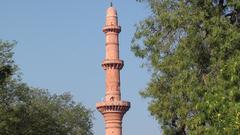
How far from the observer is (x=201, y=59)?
19906 millimetres

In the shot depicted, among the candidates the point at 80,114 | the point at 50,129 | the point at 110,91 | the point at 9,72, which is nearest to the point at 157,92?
the point at 9,72

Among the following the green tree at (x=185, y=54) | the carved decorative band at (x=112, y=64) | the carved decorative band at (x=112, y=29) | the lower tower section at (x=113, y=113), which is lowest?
the green tree at (x=185, y=54)

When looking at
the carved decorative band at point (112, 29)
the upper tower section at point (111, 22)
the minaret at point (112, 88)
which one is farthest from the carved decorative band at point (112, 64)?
the upper tower section at point (111, 22)

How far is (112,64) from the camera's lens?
55062 millimetres

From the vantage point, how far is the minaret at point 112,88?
5453cm

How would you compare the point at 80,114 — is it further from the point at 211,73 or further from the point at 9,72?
the point at 211,73

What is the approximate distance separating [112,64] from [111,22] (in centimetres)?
489

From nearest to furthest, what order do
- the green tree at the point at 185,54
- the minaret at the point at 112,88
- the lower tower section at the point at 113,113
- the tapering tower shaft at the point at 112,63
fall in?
the green tree at the point at 185,54
the lower tower section at the point at 113,113
the minaret at the point at 112,88
the tapering tower shaft at the point at 112,63

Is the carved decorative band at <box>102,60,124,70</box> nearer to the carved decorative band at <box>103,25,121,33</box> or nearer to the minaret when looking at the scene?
the minaret

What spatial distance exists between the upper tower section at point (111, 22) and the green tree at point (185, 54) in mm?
34770

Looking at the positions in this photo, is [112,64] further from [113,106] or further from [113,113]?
[113,113]

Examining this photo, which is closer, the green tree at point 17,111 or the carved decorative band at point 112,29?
the green tree at point 17,111

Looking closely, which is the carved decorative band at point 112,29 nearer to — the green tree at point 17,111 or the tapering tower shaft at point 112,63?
the tapering tower shaft at point 112,63

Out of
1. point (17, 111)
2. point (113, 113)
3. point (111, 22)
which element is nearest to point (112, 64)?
point (111, 22)
